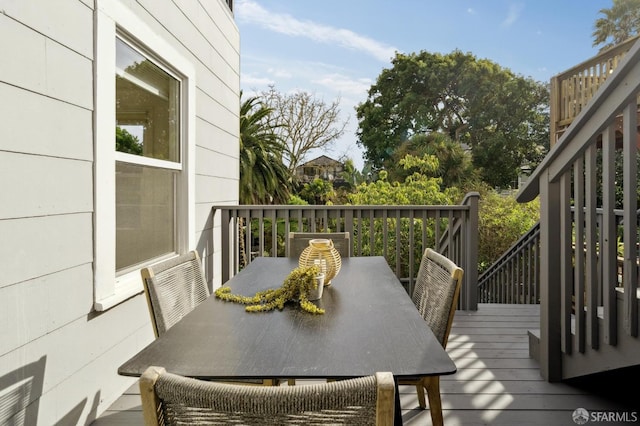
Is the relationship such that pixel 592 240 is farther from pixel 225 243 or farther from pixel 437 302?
pixel 225 243

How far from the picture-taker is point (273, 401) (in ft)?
2.48

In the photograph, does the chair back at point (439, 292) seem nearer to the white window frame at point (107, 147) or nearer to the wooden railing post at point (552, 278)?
the wooden railing post at point (552, 278)

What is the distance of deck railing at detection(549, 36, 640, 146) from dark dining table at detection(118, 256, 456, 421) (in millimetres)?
5943

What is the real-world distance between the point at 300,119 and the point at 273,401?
1510 centimetres

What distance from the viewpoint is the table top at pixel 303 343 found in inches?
42.4

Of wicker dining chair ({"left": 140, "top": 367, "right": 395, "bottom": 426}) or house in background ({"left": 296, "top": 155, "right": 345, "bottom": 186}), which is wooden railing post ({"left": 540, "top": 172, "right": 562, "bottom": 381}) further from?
house in background ({"left": 296, "top": 155, "right": 345, "bottom": 186})

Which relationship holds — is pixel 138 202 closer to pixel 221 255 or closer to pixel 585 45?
pixel 221 255

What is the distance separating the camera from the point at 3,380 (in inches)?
57.4

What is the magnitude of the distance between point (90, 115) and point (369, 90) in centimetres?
1954

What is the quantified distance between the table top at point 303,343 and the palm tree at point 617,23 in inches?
762

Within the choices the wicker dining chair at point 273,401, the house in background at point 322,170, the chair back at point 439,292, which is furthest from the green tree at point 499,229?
the wicker dining chair at point 273,401

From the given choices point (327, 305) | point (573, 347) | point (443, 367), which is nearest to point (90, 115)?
point (327, 305)

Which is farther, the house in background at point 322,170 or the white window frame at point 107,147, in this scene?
the house in background at point 322,170

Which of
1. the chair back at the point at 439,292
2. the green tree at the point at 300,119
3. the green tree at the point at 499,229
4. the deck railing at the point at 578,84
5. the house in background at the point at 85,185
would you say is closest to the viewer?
the house in background at the point at 85,185
